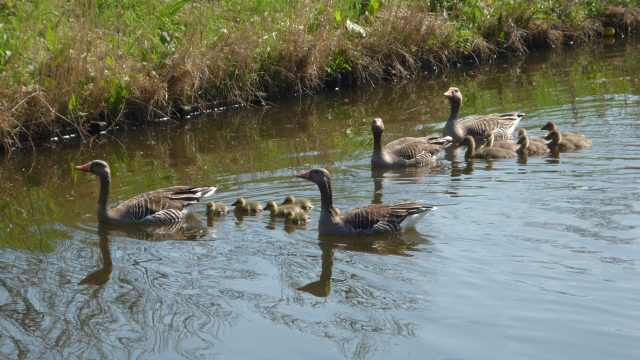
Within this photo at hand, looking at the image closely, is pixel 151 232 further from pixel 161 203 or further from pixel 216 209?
pixel 216 209

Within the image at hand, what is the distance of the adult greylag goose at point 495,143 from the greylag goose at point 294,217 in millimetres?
3975

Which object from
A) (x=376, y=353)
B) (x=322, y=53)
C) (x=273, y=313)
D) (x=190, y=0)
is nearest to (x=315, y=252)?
(x=273, y=313)

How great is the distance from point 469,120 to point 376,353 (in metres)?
8.85

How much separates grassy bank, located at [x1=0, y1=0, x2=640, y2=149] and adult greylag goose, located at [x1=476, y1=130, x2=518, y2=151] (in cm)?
399

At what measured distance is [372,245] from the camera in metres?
11.3

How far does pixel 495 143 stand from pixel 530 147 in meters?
0.66

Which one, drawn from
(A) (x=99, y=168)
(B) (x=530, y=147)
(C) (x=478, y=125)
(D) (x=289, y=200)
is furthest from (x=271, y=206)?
(C) (x=478, y=125)

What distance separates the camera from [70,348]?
8648 millimetres

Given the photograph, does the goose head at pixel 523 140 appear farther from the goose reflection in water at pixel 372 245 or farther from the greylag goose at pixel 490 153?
the goose reflection in water at pixel 372 245

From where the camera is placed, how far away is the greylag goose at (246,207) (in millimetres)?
12250

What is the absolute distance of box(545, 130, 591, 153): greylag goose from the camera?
14.5 meters

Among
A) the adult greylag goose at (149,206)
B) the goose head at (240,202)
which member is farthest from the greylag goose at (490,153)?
the adult greylag goose at (149,206)

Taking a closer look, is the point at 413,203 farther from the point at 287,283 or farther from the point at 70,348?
the point at 70,348

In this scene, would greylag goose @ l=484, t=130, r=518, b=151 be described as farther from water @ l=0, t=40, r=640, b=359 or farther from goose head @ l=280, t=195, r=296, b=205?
goose head @ l=280, t=195, r=296, b=205
